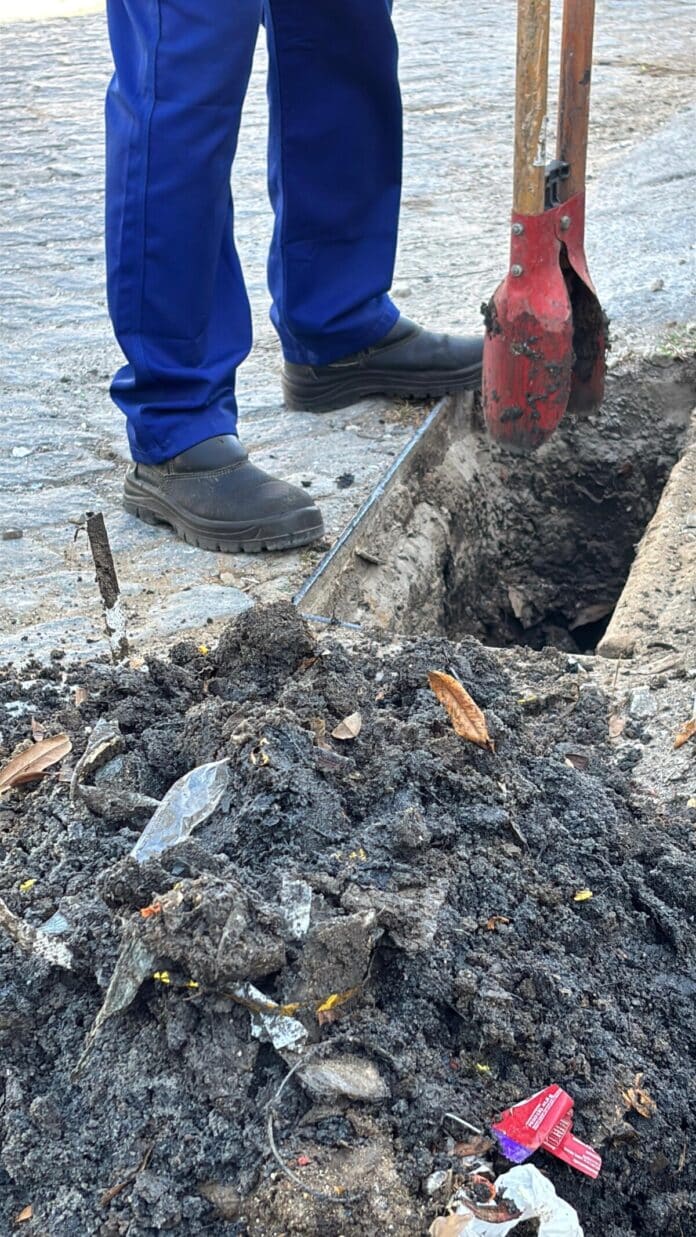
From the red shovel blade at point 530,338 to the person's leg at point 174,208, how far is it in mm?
650

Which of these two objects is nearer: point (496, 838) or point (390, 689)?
point (496, 838)

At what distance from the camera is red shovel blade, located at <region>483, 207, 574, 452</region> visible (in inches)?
109

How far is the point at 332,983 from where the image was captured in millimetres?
1513

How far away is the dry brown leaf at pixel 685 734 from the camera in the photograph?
2.20 metres

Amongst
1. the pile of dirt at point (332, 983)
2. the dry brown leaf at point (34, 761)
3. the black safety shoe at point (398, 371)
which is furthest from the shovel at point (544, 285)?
the dry brown leaf at point (34, 761)

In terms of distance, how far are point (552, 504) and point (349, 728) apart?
187cm

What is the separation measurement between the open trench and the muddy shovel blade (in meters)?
0.45

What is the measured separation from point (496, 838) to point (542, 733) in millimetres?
419

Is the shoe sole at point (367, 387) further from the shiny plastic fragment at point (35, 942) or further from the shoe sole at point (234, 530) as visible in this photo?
the shiny plastic fragment at point (35, 942)

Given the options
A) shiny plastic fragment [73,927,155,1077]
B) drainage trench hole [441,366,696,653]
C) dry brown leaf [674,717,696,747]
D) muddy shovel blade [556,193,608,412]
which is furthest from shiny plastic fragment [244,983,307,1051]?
drainage trench hole [441,366,696,653]

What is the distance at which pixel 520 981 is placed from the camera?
1593 mm

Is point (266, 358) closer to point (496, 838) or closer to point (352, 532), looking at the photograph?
point (352, 532)

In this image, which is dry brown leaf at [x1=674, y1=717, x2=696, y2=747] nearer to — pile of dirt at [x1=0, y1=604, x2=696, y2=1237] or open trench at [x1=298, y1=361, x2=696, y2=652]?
pile of dirt at [x1=0, y1=604, x2=696, y2=1237]

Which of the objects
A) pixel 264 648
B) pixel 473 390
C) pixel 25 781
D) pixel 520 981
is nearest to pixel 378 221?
pixel 473 390
